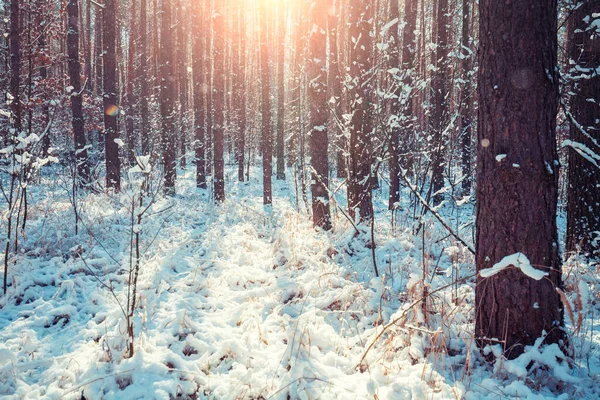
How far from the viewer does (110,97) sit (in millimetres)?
9320

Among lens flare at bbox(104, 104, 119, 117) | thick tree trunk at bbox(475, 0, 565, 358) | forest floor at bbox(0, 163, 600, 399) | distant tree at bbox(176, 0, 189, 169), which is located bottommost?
forest floor at bbox(0, 163, 600, 399)

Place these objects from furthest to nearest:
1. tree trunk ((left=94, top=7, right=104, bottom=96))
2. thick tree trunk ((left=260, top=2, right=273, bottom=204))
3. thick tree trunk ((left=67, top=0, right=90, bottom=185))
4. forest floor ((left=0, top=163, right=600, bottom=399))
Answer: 1. tree trunk ((left=94, top=7, right=104, bottom=96))
2. thick tree trunk ((left=260, top=2, right=273, bottom=204))
3. thick tree trunk ((left=67, top=0, right=90, bottom=185))
4. forest floor ((left=0, top=163, right=600, bottom=399))

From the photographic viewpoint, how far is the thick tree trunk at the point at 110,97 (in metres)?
9.13

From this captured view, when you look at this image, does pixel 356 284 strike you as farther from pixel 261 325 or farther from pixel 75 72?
pixel 75 72

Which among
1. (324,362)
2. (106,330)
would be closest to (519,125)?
(324,362)

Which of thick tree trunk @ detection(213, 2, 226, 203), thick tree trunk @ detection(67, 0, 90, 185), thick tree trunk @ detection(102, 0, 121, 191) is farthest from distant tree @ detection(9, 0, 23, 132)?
thick tree trunk @ detection(213, 2, 226, 203)

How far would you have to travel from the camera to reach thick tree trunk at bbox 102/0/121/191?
30.0 ft

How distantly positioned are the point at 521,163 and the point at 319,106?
4419 millimetres

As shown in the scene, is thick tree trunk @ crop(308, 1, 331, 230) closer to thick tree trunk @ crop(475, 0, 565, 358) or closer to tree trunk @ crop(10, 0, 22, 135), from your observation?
thick tree trunk @ crop(475, 0, 565, 358)

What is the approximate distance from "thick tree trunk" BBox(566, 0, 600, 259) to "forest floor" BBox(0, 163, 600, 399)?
912 millimetres

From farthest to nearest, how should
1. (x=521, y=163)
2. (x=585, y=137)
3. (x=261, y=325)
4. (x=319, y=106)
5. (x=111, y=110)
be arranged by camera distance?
(x=111, y=110), (x=319, y=106), (x=585, y=137), (x=261, y=325), (x=521, y=163)

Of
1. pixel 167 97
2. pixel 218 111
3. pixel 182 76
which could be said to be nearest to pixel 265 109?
pixel 218 111

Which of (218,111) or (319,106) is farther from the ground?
(218,111)

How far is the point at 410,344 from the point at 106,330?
246cm
